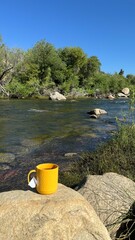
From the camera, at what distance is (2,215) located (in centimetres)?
286

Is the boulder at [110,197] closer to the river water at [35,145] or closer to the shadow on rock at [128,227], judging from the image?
the shadow on rock at [128,227]

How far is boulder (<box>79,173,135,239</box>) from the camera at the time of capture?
3.68 metres

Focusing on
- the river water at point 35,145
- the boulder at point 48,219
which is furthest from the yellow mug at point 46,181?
the river water at point 35,145

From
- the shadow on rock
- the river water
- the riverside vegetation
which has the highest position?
the riverside vegetation

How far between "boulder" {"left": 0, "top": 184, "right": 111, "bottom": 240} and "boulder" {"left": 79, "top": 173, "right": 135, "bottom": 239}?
2.40 ft

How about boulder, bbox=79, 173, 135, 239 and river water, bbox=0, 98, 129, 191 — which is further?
river water, bbox=0, 98, 129, 191

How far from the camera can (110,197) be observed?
403cm

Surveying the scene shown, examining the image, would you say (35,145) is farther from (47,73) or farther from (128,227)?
(47,73)

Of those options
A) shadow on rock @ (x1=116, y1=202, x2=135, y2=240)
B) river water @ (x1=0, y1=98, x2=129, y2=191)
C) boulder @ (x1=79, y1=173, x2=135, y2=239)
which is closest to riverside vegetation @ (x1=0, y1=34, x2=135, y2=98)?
river water @ (x1=0, y1=98, x2=129, y2=191)

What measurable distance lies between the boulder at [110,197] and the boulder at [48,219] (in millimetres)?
732

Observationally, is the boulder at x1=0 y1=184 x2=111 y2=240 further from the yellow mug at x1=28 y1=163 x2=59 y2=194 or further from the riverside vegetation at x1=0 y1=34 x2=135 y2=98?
the riverside vegetation at x1=0 y1=34 x2=135 y2=98

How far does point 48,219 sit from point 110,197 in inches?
57.3

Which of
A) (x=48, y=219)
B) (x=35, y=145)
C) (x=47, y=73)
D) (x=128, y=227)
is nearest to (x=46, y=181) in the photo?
(x=48, y=219)

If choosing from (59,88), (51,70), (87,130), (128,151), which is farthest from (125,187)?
(51,70)
